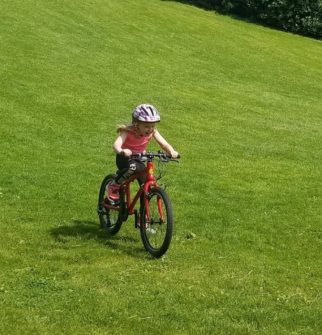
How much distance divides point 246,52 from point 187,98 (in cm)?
1111

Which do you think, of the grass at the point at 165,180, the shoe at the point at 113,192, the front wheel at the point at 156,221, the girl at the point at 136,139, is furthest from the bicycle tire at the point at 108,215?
the front wheel at the point at 156,221

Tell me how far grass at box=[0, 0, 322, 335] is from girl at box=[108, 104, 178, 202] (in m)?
1.03

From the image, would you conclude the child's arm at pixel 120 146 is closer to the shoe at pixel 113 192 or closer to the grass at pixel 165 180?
the shoe at pixel 113 192

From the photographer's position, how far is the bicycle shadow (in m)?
8.58

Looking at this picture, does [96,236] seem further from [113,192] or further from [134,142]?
[134,142]

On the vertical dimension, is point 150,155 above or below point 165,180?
above

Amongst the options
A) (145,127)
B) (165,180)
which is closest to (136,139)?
(145,127)

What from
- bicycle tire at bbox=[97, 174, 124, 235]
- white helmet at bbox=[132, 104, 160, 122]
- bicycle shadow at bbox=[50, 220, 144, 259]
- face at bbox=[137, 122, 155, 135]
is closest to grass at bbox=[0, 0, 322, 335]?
bicycle shadow at bbox=[50, 220, 144, 259]

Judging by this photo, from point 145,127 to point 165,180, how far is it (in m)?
4.05

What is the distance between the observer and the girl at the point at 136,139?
8250mm

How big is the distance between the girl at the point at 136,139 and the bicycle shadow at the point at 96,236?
0.77 meters

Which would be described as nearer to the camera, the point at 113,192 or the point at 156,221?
the point at 156,221

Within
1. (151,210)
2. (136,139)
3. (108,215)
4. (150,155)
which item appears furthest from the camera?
(108,215)

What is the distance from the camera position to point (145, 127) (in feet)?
27.6
